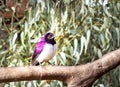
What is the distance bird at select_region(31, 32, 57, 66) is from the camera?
1771 mm

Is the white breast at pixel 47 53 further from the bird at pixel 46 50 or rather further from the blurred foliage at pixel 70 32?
the blurred foliage at pixel 70 32

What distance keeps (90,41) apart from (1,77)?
82 cm

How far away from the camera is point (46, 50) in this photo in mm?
1788

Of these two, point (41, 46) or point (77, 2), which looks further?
point (77, 2)

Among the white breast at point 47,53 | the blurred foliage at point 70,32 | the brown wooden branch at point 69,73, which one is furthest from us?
the blurred foliage at point 70,32

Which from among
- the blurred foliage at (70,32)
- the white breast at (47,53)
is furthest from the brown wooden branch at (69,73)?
the blurred foliage at (70,32)

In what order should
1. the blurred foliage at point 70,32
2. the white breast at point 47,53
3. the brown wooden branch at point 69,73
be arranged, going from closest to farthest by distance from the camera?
the brown wooden branch at point 69,73
the white breast at point 47,53
the blurred foliage at point 70,32

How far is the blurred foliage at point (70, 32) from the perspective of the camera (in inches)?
79.4

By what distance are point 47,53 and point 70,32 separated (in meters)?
0.28

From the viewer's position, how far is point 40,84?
2.01 m

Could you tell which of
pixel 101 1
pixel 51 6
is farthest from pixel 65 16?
pixel 101 1

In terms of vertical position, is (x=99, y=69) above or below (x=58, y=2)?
below

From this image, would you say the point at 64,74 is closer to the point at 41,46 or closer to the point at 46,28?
the point at 41,46

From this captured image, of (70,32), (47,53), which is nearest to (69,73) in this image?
(47,53)
